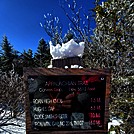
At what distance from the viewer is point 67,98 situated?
2.15 metres

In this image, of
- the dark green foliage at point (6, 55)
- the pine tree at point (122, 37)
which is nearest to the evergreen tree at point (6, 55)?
the dark green foliage at point (6, 55)

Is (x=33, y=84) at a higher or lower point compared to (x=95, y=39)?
lower

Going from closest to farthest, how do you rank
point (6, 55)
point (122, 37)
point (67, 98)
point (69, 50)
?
point (67, 98)
point (69, 50)
point (122, 37)
point (6, 55)

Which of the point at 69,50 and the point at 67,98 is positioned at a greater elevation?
the point at 69,50

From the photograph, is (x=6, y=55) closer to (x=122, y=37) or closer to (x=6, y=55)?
(x=6, y=55)

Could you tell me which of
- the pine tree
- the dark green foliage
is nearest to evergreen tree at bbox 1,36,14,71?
the dark green foliage

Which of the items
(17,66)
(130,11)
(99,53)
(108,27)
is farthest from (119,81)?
(17,66)

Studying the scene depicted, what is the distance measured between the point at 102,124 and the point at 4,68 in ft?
74.6

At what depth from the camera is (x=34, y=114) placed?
220 centimetres

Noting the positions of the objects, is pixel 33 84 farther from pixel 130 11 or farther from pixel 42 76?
pixel 130 11

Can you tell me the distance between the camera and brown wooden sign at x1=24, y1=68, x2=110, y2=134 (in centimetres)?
215

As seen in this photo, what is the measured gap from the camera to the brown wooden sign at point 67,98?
215 centimetres

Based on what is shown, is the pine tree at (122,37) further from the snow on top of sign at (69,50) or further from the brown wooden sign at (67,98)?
the snow on top of sign at (69,50)

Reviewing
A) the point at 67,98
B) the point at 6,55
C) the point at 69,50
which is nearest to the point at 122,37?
the point at 69,50
